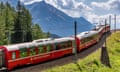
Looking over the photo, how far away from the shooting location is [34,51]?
54625mm

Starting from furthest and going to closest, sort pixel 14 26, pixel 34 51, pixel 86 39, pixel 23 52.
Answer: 1. pixel 14 26
2. pixel 86 39
3. pixel 34 51
4. pixel 23 52

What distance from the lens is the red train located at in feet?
159

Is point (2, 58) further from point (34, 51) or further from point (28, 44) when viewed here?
point (34, 51)

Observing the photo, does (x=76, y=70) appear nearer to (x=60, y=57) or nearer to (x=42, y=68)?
(x=42, y=68)

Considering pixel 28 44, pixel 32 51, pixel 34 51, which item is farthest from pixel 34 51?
pixel 28 44

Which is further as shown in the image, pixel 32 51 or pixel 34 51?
pixel 34 51

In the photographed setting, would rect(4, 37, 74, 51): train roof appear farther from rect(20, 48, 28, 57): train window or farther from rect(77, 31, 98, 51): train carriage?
rect(77, 31, 98, 51): train carriage

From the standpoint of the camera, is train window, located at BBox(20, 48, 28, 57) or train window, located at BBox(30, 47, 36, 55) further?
train window, located at BBox(30, 47, 36, 55)

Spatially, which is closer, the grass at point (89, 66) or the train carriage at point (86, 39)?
the grass at point (89, 66)

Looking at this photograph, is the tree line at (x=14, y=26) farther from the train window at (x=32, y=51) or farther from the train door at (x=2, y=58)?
the train door at (x=2, y=58)

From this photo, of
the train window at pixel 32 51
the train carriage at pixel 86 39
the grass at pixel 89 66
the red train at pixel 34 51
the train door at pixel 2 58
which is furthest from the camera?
the train carriage at pixel 86 39

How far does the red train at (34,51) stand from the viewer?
48312mm

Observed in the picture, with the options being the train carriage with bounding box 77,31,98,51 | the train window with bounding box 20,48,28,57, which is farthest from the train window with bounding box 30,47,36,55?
the train carriage with bounding box 77,31,98,51

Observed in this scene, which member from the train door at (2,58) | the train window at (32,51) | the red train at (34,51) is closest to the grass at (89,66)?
the red train at (34,51)
